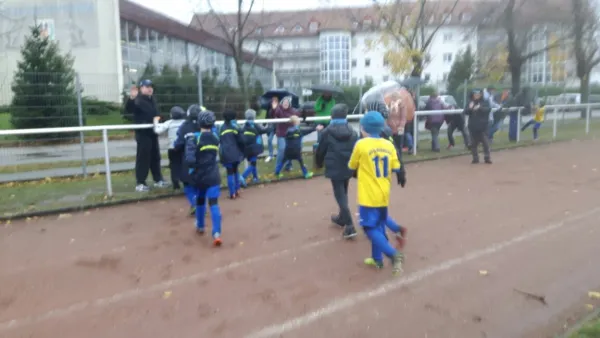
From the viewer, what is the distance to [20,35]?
34.2 meters

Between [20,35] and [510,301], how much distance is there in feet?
120

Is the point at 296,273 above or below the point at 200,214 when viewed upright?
below

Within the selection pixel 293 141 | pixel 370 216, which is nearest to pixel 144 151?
pixel 293 141

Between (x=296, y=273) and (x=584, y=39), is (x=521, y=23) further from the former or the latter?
(x=296, y=273)

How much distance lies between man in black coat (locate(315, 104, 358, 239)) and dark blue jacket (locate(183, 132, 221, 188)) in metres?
1.26

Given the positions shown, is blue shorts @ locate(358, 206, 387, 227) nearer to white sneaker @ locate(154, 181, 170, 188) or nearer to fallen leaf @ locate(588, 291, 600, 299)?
fallen leaf @ locate(588, 291, 600, 299)

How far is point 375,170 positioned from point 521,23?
20.6 m

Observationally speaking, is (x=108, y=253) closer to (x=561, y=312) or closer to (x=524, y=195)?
(x=561, y=312)

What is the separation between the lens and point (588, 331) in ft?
13.0

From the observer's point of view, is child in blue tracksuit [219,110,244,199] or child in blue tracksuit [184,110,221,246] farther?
child in blue tracksuit [219,110,244,199]

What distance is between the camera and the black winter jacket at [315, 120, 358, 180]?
262 inches

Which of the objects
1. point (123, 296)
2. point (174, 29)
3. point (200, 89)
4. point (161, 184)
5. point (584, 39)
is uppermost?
point (174, 29)

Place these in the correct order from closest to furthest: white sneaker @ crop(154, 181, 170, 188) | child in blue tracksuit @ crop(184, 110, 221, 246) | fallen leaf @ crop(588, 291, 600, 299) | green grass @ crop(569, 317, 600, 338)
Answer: green grass @ crop(569, 317, 600, 338)
fallen leaf @ crop(588, 291, 600, 299)
child in blue tracksuit @ crop(184, 110, 221, 246)
white sneaker @ crop(154, 181, 170, 188)

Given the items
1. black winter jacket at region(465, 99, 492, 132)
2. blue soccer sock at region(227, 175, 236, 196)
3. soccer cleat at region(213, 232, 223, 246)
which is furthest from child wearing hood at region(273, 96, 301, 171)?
soccer cleat at region(213, 232, 223, 246)
